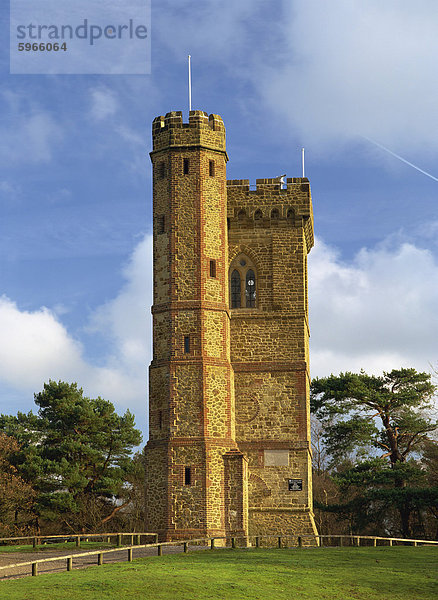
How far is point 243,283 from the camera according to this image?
41375 millimetres

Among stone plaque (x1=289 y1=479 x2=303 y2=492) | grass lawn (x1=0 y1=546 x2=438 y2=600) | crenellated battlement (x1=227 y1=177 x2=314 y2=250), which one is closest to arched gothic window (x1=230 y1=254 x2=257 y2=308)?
crenellated battlement (x1=227 y1=177 x2=314 y2=250)

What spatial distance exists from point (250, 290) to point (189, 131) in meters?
7.70

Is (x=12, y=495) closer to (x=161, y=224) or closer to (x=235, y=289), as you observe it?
(x=235, y=289)

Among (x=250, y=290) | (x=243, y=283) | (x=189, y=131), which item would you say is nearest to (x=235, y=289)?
(x=243, y=283)

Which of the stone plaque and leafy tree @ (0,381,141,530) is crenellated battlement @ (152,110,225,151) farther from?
leafy tree @ (0,381,141,530)

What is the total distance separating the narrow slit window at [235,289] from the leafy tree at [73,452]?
50.5 feet

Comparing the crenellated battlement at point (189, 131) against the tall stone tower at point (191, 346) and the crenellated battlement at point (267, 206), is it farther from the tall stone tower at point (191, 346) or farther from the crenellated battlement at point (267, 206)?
the crenellated battlement at point (267, 206)

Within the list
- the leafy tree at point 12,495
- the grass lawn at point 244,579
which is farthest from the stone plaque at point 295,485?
the leafy tree at point 12,495

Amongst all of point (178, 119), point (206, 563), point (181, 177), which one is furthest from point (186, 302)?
point (206, 563)

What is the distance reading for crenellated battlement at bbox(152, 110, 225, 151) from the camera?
1532 inches

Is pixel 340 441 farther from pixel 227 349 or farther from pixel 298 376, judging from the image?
pixel 227 349

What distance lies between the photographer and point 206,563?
83.5ft

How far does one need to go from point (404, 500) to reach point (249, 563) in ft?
70.2

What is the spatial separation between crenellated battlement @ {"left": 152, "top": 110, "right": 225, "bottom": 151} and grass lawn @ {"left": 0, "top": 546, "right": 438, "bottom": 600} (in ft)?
59.4
